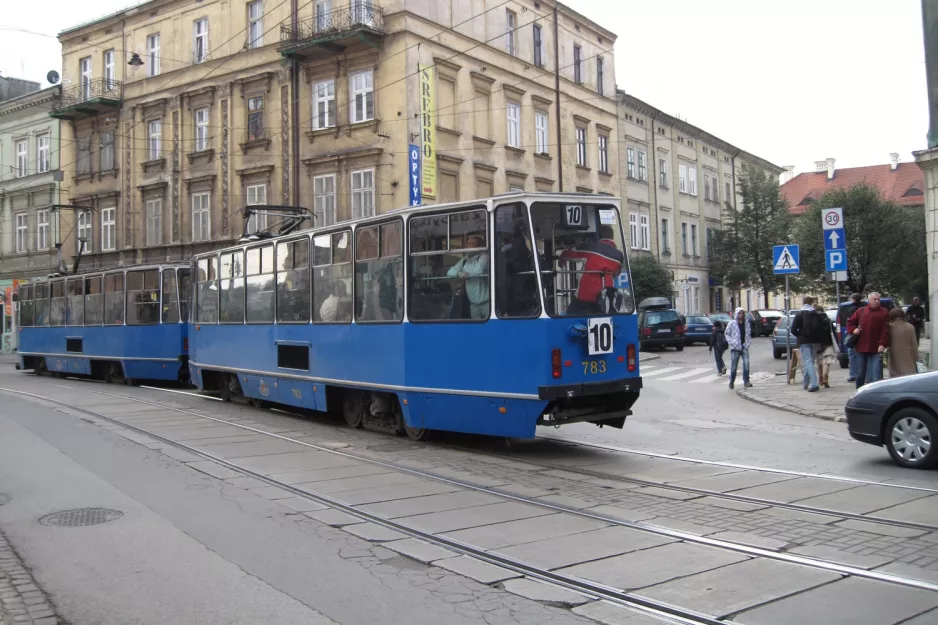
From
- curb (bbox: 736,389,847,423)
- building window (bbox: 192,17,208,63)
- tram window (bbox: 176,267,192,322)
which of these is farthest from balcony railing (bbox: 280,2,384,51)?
curb (bbox: 736,389,847,423)

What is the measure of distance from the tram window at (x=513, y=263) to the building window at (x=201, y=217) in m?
27.9

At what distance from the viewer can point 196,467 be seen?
9.92 metres

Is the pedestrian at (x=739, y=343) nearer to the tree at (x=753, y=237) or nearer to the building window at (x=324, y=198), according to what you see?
the building window at (x=324, y=198)

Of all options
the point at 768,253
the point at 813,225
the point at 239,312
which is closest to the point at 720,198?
the point at 768,253

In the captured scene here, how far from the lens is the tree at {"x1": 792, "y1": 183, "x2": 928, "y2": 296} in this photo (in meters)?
44.9

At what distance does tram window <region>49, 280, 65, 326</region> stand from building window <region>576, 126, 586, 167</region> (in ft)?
74.4

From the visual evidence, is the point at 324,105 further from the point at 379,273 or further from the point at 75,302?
the point at 379,273

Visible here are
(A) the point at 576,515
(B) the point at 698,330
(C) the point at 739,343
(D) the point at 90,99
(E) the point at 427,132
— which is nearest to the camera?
(A) the point at 576,515

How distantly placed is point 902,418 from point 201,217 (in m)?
31.6

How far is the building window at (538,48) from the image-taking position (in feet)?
120

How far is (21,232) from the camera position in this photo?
4666cm

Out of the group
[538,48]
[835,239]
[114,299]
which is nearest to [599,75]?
[538,48]

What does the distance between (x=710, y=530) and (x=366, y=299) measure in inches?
261

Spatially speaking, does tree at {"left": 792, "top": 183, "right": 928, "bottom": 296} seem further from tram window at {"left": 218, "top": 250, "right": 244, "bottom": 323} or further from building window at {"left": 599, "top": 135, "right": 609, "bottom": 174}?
tram window at {"left": 218, "top": 250, "right": 244, "bottom": 323}
